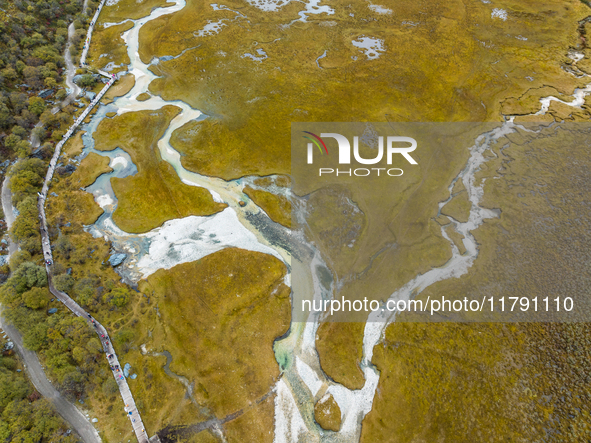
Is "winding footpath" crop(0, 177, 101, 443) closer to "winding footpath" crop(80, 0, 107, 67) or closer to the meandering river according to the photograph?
the meandering river

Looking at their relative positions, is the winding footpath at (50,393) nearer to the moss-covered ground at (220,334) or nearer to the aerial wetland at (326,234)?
the aerial wetland at (326,234)

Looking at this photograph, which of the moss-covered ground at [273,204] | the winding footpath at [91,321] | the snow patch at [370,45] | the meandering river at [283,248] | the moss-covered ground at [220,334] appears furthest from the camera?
the snow patch at [370,45]

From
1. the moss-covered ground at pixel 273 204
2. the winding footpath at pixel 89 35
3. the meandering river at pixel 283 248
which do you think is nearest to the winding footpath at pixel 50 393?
the meandering river at pixel 283 248

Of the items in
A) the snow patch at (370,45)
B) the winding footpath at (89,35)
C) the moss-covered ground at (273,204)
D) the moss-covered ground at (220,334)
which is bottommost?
the moss-covered ground at (220,334)

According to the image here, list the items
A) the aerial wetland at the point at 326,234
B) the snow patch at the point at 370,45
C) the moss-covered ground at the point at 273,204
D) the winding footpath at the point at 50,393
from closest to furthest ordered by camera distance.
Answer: the winding footpath at the point at 50,393
the aerial wetland at the point at 326,234
the moss-covered ground at the point at 273,204
the snow patch at the point at 370,45

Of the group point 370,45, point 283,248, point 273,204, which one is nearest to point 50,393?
point 283,248

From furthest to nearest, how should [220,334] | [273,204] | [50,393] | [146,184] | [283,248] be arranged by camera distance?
[146,184] < [273,204] < [283,248] < [220,334] < [50,393]

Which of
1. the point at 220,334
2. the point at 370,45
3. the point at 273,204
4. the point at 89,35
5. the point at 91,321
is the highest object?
the point at 89,35

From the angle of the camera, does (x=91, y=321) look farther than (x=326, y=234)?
No

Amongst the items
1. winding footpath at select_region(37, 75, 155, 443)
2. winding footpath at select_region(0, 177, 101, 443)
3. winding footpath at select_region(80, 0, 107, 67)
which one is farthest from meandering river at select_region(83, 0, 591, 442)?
winding footpath at select_region(80, 0, 107, 67)

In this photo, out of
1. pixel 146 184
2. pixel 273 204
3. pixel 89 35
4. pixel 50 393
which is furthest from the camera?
pixel 89 35

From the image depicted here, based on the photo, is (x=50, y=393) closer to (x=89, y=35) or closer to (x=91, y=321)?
(x=91, y=321)

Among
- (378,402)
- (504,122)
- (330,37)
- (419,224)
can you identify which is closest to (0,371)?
(378,402)
